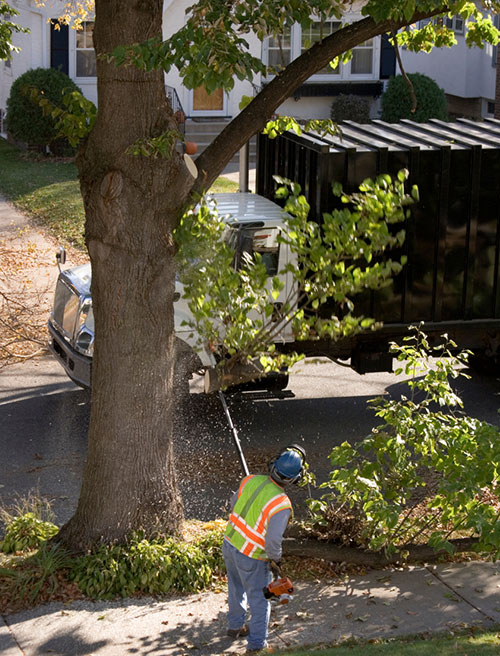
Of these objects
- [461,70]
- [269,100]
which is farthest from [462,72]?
[269,100]

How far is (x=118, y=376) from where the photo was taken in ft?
23.3

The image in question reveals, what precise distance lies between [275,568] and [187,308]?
4618mm

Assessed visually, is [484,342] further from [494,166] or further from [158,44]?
[158,44]

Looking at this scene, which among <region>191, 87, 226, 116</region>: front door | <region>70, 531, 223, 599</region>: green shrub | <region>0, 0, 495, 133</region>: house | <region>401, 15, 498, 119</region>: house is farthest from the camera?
<region>401, 15, 498, 119</region>: house

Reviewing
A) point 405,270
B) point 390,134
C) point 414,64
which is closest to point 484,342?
point 405,270

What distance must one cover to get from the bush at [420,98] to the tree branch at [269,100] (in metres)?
18.7

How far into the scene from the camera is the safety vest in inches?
237

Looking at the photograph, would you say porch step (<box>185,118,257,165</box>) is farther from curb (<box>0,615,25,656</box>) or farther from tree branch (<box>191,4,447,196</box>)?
curb (<box>0,615,25,656</box>)

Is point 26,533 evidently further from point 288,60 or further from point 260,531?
point 288,60

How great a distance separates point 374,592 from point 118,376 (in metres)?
2.39

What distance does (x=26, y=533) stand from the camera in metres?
7.59

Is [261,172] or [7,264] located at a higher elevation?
[261,172]

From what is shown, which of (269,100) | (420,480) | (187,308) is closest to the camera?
(269,100)

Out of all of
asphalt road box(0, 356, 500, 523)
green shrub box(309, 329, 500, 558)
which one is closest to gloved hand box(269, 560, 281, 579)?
green shrub box(309, 329, 500, 558)
